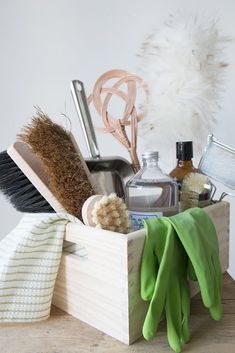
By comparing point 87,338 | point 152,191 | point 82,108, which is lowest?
point 87,338

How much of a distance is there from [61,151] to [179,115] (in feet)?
1.55

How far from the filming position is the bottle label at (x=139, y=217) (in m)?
0.37

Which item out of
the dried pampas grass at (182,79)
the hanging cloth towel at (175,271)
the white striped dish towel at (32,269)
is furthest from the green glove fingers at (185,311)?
the dried pampas grass at (182,79)

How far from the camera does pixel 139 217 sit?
14.9 inches

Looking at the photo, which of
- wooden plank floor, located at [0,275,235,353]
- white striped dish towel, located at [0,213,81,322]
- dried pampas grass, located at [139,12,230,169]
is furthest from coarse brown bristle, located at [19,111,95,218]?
dried pampas grass, located at [139,12,230,169]

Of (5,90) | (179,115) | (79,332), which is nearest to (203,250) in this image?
(79,332)

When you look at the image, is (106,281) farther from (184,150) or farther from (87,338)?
(184,150)

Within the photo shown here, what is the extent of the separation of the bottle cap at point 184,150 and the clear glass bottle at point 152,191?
6cm

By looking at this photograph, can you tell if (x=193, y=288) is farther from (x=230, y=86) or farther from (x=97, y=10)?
(x=97, y=10)

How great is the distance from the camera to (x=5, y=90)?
2.91 ft

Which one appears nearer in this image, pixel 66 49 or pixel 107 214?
pixel 107 214

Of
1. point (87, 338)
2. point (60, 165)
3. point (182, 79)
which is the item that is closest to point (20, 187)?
point (60, 165)

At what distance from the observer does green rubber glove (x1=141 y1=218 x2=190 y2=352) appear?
12.2 inches

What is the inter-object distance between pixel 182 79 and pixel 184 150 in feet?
1.26
